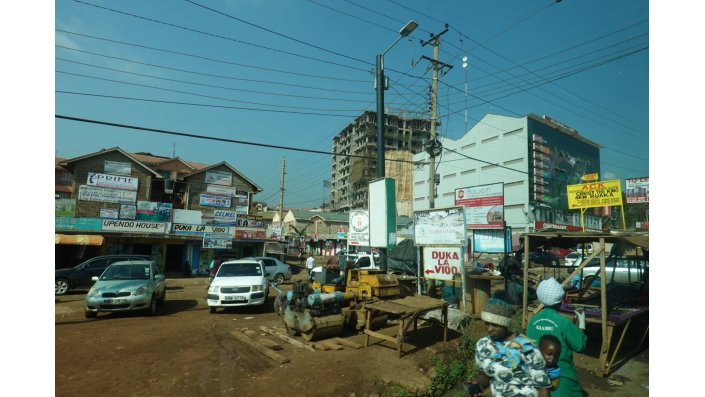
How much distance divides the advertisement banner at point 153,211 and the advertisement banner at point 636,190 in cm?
3749

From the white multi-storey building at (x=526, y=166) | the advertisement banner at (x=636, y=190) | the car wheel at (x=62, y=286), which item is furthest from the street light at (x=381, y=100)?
the white multi-storey building at (x=526, y=166)

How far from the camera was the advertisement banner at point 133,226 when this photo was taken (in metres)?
24.8

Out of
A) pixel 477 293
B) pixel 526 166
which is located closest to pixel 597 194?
pixel 477 293

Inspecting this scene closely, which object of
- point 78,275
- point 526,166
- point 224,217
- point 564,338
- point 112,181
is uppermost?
point 526,166

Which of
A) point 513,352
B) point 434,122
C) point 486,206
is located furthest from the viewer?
point 434,122

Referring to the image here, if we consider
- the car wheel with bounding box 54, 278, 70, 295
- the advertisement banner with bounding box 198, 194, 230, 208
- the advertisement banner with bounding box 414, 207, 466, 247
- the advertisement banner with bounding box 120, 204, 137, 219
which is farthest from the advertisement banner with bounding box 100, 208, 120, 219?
the advertisement banner with bounding box 414, 207, 466, 247

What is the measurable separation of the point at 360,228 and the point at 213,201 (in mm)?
19360

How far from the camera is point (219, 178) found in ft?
102

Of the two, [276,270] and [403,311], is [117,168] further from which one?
[403,311]

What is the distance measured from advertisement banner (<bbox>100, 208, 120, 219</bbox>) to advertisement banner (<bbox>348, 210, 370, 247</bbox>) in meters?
19.3

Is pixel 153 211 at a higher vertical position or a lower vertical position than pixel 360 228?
higher

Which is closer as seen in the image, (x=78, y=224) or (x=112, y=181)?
(x=78, y=224)

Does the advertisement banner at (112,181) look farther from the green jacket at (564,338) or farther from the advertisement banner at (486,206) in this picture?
the green jacket at (564,338)

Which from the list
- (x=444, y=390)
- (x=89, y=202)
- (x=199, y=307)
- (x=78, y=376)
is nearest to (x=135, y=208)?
(x=89, y=202)
